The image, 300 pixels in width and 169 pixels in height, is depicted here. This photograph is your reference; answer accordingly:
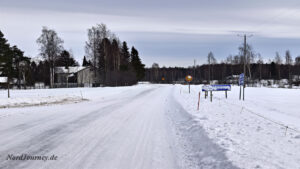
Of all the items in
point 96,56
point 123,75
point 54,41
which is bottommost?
point 123,75

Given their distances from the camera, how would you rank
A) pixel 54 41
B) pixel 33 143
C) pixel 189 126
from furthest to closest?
pixel 54 41, pixel 189 126, pixel 33 143

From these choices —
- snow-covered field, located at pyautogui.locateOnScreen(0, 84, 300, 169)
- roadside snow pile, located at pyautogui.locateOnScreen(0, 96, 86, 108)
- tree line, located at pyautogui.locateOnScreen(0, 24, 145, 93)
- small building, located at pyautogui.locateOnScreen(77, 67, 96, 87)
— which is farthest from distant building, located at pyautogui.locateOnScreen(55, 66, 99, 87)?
snow-covered field, located at pyautogui.locateOnScreen(0, 84, 300, 169)

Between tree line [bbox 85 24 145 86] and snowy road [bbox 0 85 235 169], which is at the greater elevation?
tree line [bbox 85 24 145 86]

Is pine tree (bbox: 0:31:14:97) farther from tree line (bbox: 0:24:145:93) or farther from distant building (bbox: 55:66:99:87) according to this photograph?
distant building (bbox: 55:66:99:87)

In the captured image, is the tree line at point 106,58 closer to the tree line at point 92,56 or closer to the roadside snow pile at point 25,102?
the tree line at point 92,56

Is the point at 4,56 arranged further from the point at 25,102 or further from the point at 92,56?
the point at 25,102

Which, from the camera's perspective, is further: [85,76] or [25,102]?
[85,76]

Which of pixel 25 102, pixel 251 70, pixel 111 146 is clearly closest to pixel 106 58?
pixel 25 102

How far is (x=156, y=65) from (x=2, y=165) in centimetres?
13916

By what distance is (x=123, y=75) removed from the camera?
53906mm

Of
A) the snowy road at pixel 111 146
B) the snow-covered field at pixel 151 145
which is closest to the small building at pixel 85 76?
the snowy road at pixel 111 146

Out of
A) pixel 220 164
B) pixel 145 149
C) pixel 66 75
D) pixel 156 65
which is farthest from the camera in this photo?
pixel 156 65

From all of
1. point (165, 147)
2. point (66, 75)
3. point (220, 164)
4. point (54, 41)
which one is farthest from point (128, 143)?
point (66, 75)

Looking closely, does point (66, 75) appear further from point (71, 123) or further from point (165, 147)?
point (165, 147)
